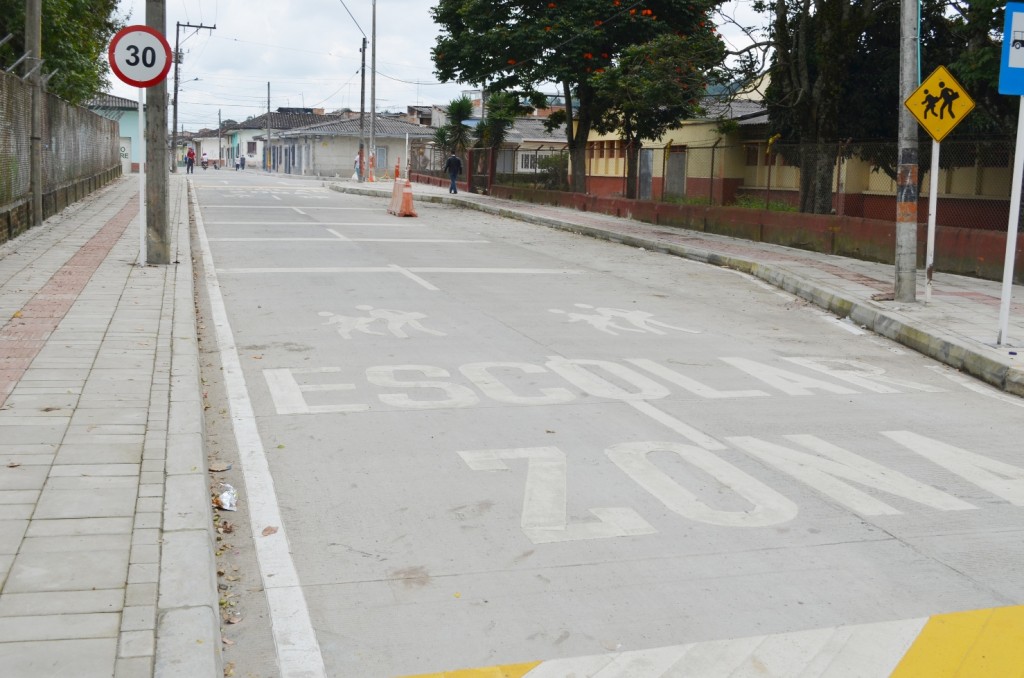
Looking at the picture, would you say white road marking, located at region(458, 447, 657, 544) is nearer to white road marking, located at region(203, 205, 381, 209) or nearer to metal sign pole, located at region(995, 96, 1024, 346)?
metal sign pole, located at region(995, 96, 1024, 346)

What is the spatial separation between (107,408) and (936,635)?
16.2ft

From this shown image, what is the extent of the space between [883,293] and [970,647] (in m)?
10.3

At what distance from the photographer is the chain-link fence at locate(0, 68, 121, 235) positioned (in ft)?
54.3

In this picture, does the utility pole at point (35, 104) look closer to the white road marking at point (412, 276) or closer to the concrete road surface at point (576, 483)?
the white road marking at point (412, 276)

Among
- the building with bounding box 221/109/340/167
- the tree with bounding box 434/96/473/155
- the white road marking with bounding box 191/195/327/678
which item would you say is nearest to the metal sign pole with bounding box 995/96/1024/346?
the white road marking with bounding box 191/195/327/678

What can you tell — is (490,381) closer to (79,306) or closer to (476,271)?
(79,306)

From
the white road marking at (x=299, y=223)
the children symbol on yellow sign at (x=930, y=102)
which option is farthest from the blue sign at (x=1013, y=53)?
the white road marking at (x=299, y=223)

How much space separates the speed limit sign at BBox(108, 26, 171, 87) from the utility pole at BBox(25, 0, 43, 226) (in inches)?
273

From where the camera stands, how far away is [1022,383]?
909 centimetres

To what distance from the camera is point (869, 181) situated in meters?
28.6

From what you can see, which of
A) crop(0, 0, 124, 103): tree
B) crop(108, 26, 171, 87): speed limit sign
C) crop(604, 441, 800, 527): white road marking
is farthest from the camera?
crop(0, 0, 124, 103): tree

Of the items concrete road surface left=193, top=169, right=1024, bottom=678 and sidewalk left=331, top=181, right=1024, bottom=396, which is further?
sidewalk left=331, top=181, right=1024, bottom=396

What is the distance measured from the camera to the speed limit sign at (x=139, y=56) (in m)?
13.0

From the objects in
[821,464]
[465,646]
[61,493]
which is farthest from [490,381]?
[465,646]
